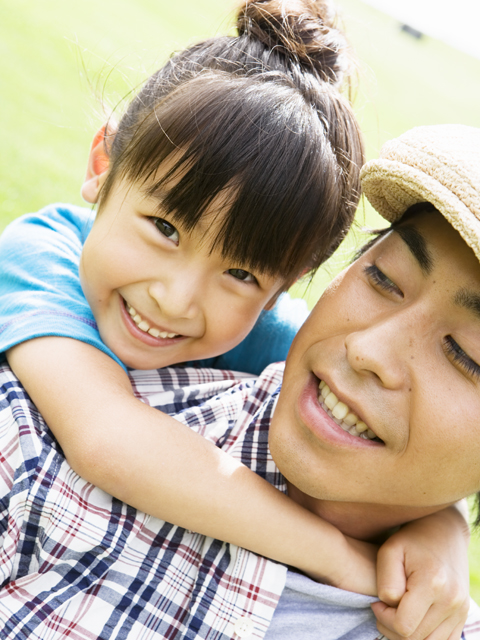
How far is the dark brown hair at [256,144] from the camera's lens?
186cm

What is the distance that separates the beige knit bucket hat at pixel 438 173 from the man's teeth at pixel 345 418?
22.2 inches

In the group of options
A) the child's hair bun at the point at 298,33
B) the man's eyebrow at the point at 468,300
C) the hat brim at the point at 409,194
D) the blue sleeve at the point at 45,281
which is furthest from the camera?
the child's hair bun at the point at 298,33

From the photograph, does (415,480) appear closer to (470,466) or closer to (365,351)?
(470,466)

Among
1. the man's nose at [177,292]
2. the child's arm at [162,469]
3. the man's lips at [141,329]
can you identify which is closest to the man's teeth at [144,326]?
the man's lips at [141,329]

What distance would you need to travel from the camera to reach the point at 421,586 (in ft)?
5.91

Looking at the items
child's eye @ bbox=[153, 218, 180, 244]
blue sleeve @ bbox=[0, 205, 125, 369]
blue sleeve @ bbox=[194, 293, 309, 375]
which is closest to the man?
blue sleeve @ bbox=[0, 205, 125, 369]

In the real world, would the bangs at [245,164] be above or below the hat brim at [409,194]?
below

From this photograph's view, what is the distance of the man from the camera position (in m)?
1.64

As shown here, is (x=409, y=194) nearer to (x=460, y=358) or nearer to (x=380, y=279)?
(x=380, y=279)

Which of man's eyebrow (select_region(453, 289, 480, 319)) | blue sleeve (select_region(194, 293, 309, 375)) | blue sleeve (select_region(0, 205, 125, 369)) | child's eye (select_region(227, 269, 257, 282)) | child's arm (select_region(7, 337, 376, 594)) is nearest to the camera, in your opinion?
man's eyebrow (select_region(453, 289, 480, 319))

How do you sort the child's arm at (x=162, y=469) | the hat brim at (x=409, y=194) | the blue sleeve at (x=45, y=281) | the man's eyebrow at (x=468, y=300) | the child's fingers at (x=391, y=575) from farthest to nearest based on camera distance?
the blue sleeve at (x=45, y=281) < the child's fingers at (x=391, y=575) < the child's arm at (x=162, y=469) < the man's eyebrow at (x=468, y=300) < the hat brim at (x=409, y=194)

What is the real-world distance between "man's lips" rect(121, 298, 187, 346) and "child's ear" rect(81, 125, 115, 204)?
18.2 inches

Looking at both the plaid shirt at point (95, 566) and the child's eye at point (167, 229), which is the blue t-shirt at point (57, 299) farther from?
the child's eye at point (167, 229)

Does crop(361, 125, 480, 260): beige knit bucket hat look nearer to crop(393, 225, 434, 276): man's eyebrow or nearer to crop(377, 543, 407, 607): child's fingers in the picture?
crop(393, 225, 434, 276): man's eyebrow
